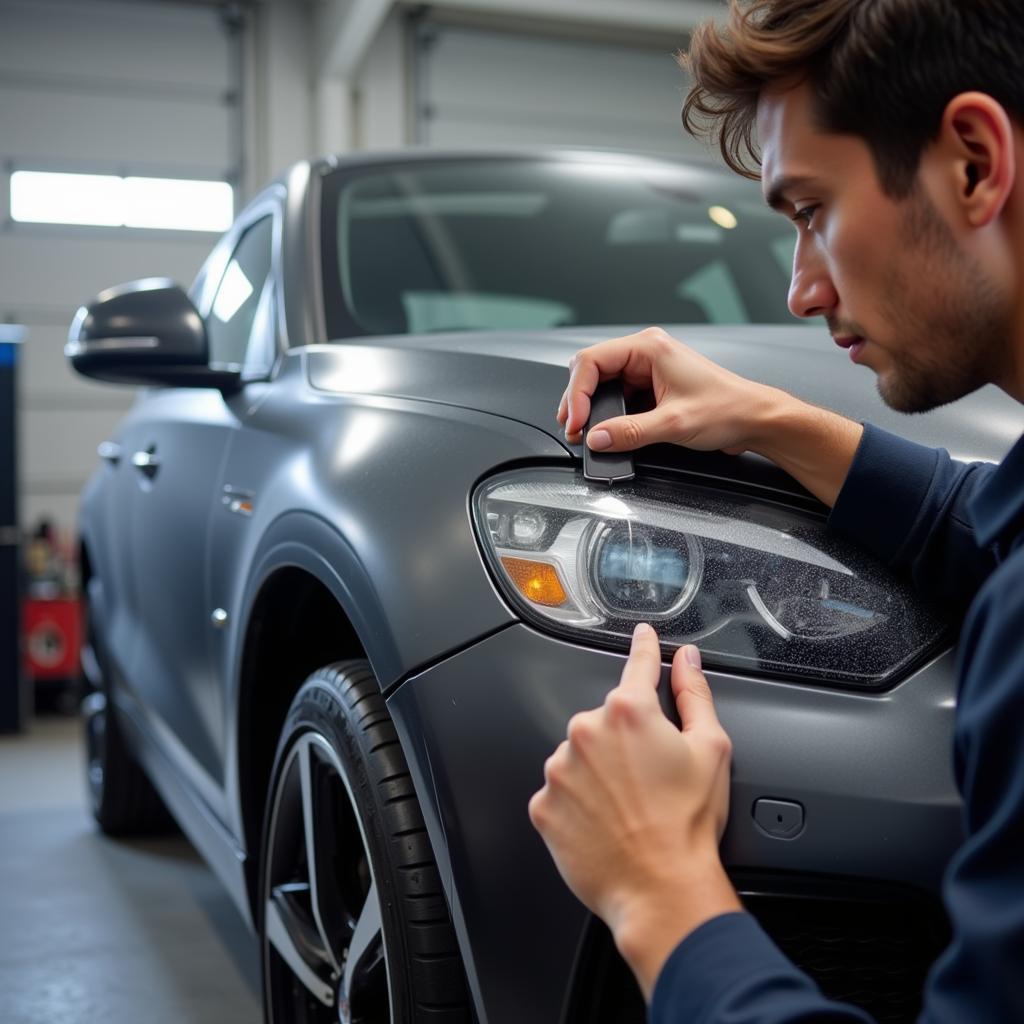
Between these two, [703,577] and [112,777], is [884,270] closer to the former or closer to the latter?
[703,577]

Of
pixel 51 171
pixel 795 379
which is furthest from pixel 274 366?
pixel 51 171

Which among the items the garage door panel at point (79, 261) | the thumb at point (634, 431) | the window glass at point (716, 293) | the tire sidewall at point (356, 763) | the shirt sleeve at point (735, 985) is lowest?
the tire sidewall at point (356, 763)

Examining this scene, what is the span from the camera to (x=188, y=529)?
199 cm

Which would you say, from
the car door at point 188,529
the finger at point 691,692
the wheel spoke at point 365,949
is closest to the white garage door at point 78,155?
the car door at point 188,529

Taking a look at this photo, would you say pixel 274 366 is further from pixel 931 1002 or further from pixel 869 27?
pixel 931 1002

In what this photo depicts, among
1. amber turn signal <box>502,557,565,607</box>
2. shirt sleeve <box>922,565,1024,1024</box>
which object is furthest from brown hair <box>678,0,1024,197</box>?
amber turn signal <box>502,557,565,607</box>

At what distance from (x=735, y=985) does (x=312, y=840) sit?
2.66ft

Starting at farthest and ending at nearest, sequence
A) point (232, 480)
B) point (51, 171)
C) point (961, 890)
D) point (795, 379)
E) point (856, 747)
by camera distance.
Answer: point (51, 171), point (232, 480), point (795, 379), point (856, 747), point (961, 890)

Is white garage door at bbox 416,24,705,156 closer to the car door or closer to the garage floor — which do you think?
the garage floor

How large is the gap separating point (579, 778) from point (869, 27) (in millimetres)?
522

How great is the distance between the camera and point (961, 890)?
23.9 inches

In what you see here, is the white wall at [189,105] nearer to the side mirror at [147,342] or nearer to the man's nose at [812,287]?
the side mirror at [147,342]

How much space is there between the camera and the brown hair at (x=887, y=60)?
2.59 feet

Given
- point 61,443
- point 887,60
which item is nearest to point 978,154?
point 887,60
